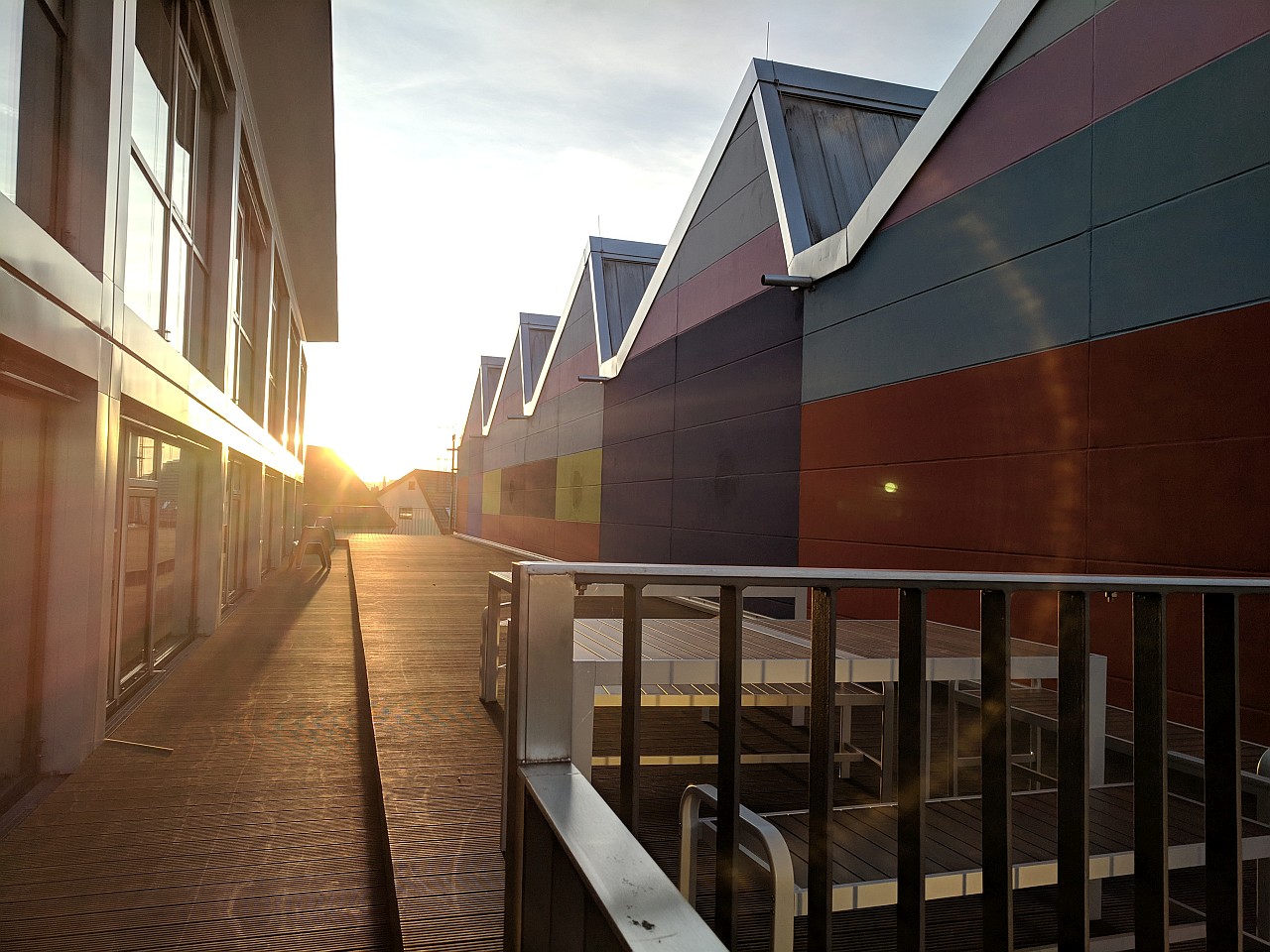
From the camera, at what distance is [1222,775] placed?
164cm

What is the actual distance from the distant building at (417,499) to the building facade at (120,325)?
116 feet

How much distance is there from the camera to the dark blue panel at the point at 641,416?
380 inches

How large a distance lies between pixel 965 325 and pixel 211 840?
4527 mm

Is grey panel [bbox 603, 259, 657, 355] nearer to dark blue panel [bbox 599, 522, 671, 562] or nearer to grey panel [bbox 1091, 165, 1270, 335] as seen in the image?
dark blue panel [bbox 599, 522, 671, 562]

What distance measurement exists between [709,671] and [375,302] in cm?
1640

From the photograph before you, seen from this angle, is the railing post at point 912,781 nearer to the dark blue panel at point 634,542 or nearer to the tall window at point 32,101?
the tall window at point 32,101

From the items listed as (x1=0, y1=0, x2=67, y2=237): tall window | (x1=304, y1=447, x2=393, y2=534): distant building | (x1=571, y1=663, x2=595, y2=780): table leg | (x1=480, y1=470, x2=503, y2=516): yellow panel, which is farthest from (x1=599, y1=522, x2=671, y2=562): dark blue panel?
(x1=304, y1=447, x2=393, y2=534): distant building

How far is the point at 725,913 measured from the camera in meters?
1.34

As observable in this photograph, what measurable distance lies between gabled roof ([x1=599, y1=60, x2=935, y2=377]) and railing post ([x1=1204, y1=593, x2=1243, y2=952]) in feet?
18.9

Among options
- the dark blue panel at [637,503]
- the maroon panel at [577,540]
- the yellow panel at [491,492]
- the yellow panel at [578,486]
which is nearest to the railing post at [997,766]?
the dark blue panel at [637,503]

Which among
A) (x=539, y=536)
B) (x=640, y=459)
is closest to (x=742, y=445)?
(x=640, y=459)

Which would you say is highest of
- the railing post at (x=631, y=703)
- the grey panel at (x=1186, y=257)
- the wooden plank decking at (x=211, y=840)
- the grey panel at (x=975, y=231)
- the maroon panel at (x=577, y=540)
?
the grey panel at (x=975, y=231)

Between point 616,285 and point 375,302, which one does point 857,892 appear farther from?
point 375,302

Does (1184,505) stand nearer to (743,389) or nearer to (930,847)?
(930,847)
